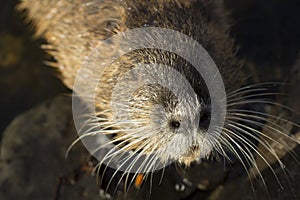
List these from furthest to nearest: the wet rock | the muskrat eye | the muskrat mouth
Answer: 1. the wet rock
2. the muskrat mouth
3. the muskrat eye

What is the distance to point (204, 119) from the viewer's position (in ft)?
8.84

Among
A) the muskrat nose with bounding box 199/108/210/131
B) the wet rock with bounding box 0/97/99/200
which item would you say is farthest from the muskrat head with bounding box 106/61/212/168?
the wet rock with bounding box 0/97/99/200

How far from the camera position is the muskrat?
2.70 m

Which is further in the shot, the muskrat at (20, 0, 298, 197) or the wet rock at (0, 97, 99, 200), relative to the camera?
the wet rock at (0, 97, 99, 200)

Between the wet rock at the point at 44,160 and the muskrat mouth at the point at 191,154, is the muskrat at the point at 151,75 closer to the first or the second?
the muskrat mouth at the point at 191,154

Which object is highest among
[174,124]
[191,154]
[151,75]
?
[151,75]

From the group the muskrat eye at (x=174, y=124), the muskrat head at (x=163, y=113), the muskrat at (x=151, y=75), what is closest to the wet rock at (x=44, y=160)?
the muskrat at (x=151, y=75)

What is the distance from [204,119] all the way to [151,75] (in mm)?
409

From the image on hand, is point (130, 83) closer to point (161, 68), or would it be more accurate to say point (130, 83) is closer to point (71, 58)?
point (161, 68)

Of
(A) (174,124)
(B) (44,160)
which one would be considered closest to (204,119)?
(A) (174,124)

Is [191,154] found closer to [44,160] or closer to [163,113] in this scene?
[163,113]

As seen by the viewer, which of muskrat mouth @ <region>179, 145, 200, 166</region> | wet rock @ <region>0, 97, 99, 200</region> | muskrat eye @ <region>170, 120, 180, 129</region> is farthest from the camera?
wet rock @ <region>0, 97, 99, 200</region>

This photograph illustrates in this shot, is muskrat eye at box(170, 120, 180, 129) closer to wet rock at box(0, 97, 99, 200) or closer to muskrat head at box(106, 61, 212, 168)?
muskrat head at box(106, 61, 212, 168)

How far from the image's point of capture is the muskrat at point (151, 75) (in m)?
2.70
